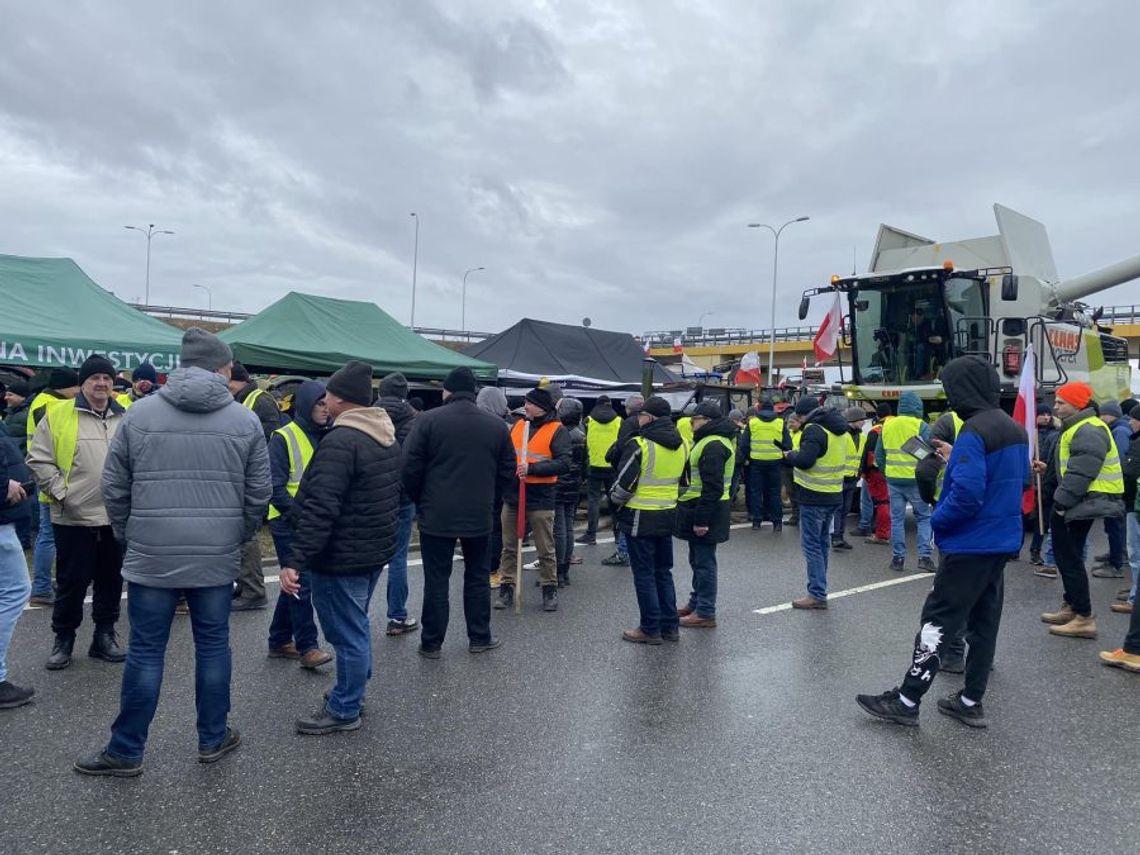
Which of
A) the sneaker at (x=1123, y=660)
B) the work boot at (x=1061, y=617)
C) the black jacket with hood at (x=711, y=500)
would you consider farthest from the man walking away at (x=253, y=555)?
the work boot at (x=1061, y=617)

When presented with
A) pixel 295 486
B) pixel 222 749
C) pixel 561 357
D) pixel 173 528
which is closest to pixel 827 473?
pixel 295 486

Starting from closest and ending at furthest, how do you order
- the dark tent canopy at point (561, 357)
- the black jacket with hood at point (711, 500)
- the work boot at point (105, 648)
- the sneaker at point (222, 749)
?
the sneaker at point (222, 749), the work boot at point (105, 648), the black jacket with hood at point (711, 500), the dark tent canopy at point (561, 357)

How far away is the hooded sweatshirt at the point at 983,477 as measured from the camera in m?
4.16

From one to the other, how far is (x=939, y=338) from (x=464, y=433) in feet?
31.5

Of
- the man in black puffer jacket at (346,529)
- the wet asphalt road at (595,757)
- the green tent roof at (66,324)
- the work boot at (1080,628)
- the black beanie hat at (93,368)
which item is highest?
the green tent roof at (66,324)

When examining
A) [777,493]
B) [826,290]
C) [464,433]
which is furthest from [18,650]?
[826,290]

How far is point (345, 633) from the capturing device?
3986 mm

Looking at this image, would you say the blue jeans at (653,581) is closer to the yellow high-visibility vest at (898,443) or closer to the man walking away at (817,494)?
the man walking away at (817,494)

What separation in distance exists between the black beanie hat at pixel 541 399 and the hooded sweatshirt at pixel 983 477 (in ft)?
11.0

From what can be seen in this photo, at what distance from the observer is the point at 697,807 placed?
3344 mm

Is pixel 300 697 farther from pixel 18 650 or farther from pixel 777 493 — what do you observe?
pixel 777 493

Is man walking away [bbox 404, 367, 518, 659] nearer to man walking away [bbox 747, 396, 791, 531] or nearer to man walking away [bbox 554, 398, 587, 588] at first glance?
man walking away [bbox 554, 398, 587, 588]

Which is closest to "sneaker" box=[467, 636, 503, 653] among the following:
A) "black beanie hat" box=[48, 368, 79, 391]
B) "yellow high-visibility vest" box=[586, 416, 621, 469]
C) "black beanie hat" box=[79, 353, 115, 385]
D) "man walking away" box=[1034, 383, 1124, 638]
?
"black beanie hat" box=[79, 353, 115, 385]

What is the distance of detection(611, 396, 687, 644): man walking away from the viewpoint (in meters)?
5.61
